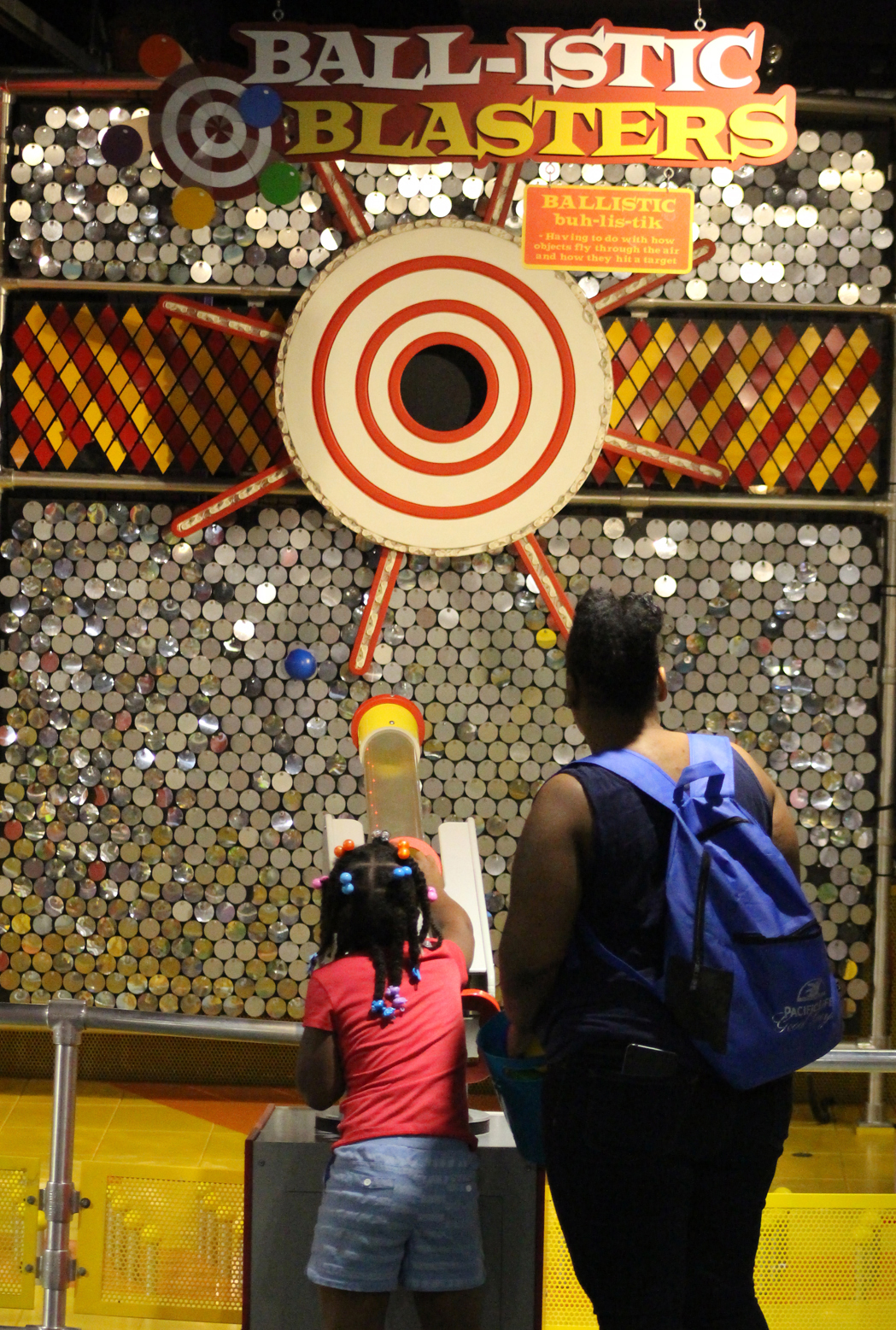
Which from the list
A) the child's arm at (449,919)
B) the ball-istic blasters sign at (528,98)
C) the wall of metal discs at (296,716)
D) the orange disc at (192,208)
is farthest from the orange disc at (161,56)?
the child's arm at (449,919)

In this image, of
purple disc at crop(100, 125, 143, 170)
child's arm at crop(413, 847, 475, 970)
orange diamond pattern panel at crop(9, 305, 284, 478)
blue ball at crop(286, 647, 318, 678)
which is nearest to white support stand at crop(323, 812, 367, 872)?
child's arm at crop(413, 847, 475, 970)

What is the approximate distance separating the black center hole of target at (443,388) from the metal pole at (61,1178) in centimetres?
257

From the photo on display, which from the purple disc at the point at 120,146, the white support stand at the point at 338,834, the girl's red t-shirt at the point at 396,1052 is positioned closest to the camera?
the girl's red t-shirt at the point at 396,1052

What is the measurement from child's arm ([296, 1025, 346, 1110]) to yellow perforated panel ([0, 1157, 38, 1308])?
0.70 meters

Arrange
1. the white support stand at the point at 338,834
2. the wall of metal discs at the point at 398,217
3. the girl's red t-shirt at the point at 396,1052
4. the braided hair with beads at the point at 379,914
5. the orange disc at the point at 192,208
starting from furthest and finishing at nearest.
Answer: the wall of metal discs at the point at 398,217 → the orange disc at the point at 192,208 → the white support stand at the point at 338,834 → the braided hair with beads at the point at 379,914 → the girl's red t-shirt at the point at 396,1052

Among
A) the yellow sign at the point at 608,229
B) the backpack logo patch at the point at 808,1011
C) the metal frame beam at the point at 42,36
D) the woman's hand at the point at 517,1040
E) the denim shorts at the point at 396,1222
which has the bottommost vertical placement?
the denim shorts at the point at 396,1222

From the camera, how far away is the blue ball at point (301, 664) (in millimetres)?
4629

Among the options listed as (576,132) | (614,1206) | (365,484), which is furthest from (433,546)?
(614,1206)

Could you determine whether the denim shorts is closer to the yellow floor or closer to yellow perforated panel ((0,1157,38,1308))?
yellow perforated panel ((0,1157,38,1308))

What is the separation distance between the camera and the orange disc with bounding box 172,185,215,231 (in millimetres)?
4402

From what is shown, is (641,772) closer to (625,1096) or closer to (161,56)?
(625,1096)

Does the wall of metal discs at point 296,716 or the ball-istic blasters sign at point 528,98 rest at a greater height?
the ball-istic blasters sign at point 528,98

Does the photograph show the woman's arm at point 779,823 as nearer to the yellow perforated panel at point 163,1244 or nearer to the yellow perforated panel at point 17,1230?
the yellow perforated panel at point 163,1244

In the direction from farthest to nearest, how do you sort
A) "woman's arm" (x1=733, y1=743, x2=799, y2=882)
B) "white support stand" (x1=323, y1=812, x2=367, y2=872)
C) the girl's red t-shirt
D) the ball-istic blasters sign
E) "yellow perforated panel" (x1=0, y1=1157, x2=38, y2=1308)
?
the ball-istic blasters sign → "white support stand" (x1=323, y1=812, x2=367, y2=872) → "yellow perforated panel" (x1=0, y1=1157, x2=38, y2=1308) → the girl's red t-shirt → "woman's arm" (x1=733, y1=743, x2=799, y2=882)
